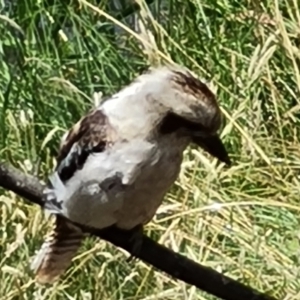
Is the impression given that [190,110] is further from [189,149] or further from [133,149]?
[189,149]

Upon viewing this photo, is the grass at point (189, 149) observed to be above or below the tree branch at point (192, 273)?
below

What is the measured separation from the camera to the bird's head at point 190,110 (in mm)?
1002

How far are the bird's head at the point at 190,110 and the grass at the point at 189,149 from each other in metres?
0.41

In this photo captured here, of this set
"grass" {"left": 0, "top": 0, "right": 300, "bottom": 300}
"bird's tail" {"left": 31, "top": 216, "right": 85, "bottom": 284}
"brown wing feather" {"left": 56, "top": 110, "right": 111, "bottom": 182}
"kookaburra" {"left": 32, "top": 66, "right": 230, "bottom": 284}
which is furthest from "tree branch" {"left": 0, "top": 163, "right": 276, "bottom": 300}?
"grass" {"left": 0, "top": 0, "right": 300, "bottom": 300}

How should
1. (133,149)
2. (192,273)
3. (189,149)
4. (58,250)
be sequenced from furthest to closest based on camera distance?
(189,149) → (58,250) → (133,149) → (192,273)

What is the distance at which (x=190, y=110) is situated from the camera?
1.00 m

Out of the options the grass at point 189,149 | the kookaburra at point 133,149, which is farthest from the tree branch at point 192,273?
the grass at point 189,149

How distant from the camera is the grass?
1.65 meters

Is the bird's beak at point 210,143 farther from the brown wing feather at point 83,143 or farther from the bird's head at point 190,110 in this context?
the brown wing feather at point 83,143

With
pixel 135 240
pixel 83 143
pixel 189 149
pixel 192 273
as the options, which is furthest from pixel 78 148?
pixel 189 149

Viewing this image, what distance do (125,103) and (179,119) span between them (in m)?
0.11

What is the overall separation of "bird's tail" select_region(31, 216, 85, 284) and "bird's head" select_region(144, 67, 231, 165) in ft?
0.78

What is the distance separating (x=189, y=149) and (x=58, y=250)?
0.53 m

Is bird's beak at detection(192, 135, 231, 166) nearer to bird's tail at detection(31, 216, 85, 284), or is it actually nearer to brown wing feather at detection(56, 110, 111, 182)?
brown wing feather at detection(56, 110, 111, 182)
